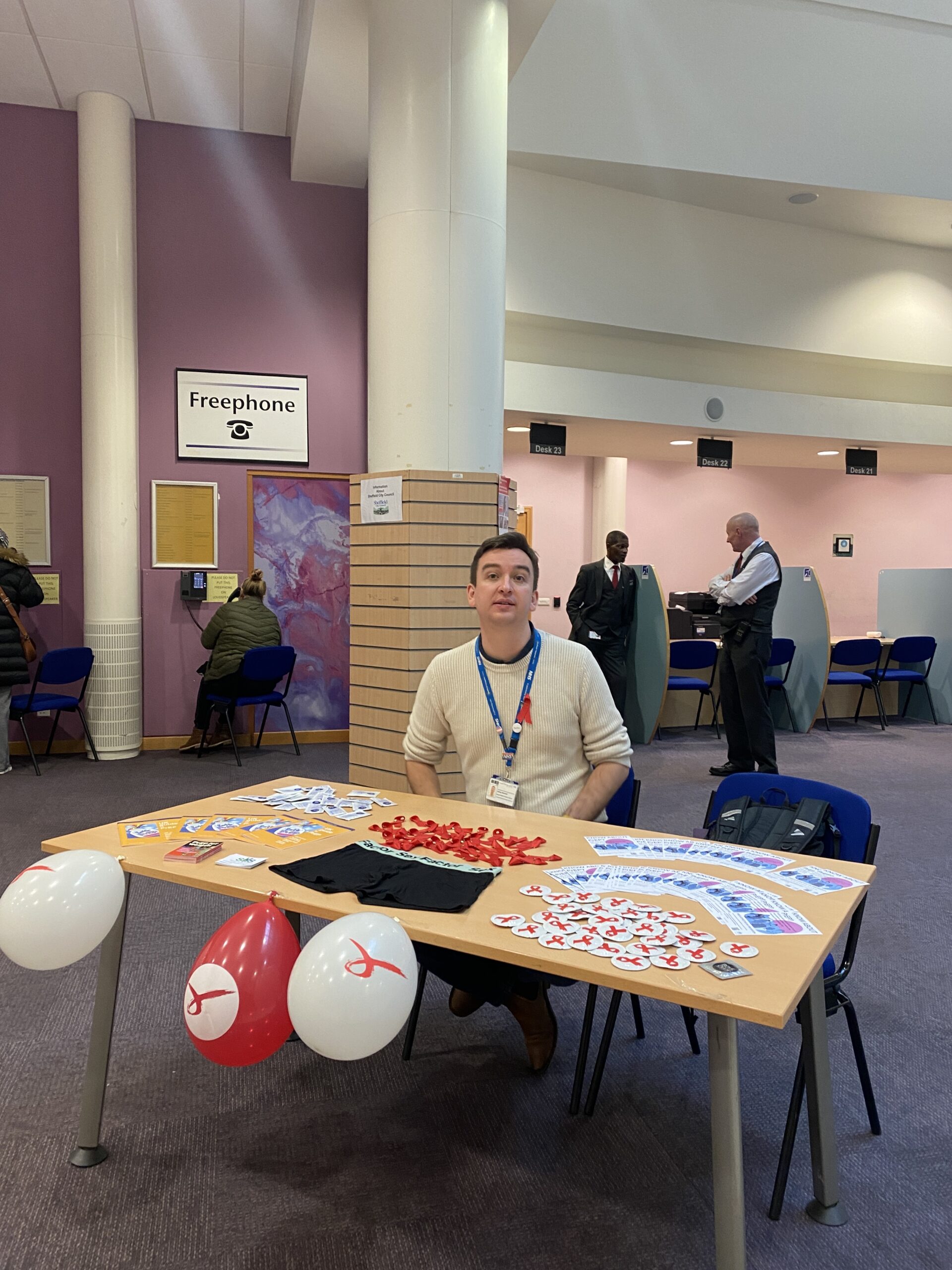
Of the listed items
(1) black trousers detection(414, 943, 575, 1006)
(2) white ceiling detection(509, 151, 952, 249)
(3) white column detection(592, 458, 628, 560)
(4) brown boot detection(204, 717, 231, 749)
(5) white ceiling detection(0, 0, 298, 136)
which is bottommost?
(4) brown boot detection(204, 717, 231, 749)

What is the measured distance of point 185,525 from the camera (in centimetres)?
673

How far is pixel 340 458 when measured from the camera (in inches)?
277

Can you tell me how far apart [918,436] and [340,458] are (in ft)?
18.3

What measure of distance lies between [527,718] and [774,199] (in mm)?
6650

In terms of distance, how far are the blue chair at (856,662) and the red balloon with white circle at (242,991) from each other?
7.17 m

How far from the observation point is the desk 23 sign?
6.69 metres

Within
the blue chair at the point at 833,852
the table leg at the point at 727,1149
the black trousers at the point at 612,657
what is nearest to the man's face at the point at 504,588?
the blue chair at the point at 833,852

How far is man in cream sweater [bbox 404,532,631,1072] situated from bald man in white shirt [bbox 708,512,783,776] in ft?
12.0

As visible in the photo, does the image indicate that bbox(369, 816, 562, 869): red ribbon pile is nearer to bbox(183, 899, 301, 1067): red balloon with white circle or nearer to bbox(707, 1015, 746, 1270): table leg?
bbox(183, 899, 301, 1067): red balloon with white circle

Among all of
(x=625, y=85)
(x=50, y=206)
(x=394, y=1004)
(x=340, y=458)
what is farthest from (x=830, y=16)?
(x=394, y=1004)

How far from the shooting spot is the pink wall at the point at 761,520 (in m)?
11.0

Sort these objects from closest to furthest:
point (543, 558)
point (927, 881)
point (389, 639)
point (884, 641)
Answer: point (927, 881) → point (389, 639) → point (884, 641) → point (543, 558)

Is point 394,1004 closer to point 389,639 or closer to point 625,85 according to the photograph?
point 389,639

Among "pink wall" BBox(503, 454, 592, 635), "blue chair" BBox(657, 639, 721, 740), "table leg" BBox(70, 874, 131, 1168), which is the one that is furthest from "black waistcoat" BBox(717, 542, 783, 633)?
"pink wall" BBox(503, 454, 592, 635)
